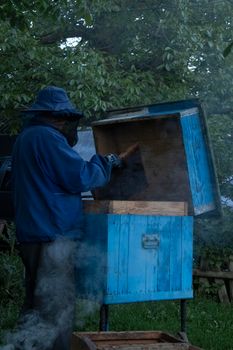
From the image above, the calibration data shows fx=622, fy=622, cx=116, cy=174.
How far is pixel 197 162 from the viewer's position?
4.19 meters

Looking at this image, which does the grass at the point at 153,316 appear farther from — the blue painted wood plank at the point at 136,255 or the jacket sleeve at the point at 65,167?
the jacket sleeve at the point at 65,167

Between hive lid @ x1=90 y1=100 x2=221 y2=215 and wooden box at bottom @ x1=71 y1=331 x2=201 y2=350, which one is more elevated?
hive lid @ x1=90 y1=100 x2=221 y2=215

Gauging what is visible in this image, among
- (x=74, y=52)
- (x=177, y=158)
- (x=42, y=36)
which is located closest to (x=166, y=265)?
(x=177, y=158)

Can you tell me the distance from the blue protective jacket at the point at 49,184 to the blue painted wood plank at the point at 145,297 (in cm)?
47

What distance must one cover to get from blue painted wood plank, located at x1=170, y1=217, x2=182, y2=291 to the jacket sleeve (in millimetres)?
570

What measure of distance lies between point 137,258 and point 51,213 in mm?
598

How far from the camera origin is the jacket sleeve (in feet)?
12.4

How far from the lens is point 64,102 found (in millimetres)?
4027

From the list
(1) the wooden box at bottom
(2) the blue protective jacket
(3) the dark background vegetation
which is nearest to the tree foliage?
(3) the dark background vegetation

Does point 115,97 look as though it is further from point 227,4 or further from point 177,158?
point 177,158

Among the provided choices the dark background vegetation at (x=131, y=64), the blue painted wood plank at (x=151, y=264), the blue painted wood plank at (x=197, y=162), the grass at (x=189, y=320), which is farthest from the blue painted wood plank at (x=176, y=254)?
the dark background vegetation at (x=131, y=64)

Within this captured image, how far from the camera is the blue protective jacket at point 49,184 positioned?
380 centimetres

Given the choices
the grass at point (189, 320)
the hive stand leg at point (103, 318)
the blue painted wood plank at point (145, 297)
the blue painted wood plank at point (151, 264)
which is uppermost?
the blue painted wood plank at point (151, 264)

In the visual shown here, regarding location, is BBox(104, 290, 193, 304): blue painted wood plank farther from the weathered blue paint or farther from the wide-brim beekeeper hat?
the wide-brim beekeeper hat
